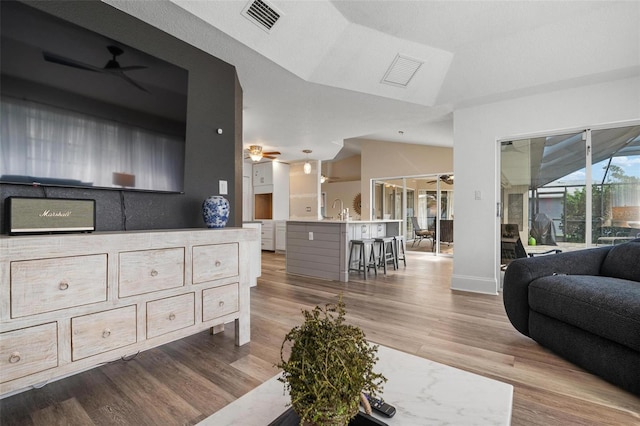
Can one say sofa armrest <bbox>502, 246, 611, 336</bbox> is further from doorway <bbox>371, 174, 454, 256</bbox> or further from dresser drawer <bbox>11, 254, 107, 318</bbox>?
doorway <bbox>371, 174, 454, 256</bbox>

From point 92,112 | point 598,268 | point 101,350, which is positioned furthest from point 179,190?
point 598,268

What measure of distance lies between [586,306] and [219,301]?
2.37 meters

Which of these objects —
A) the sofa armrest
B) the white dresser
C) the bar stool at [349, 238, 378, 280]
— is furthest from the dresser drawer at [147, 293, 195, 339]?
the bar stool at [349, 238, 378, 280]

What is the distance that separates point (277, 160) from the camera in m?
7.86

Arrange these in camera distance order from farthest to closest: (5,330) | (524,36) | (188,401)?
(524,36)
(188,401)
(5,330)

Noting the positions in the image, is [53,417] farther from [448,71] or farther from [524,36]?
[524,36]

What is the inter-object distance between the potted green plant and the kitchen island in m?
3.71

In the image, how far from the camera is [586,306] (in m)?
1.79

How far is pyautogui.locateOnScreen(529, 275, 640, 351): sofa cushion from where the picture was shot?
158cm

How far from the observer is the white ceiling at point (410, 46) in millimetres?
2371

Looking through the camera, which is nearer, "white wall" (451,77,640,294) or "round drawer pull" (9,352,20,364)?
"round drawer pull" (9,352,20,364)

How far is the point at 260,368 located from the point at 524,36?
12.2 ft

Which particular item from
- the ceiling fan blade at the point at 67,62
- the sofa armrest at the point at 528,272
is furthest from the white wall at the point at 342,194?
the ceiling fan blade at the point at 67,62

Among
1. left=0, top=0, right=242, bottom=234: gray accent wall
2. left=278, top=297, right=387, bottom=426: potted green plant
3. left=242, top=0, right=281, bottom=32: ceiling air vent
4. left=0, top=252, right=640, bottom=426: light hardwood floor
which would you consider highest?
left=242, top=0, right=281, bottom=32: ceiling air vent
